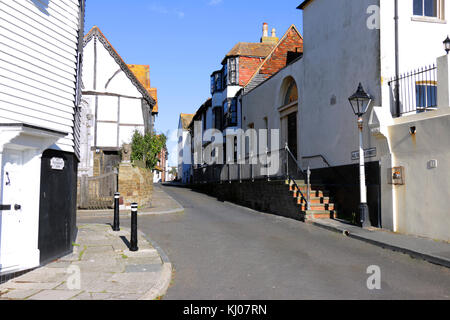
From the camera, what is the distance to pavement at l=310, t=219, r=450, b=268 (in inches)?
294

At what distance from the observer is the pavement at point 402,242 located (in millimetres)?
7468

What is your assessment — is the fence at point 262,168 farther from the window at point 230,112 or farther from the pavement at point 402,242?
the pavement at point 402,242

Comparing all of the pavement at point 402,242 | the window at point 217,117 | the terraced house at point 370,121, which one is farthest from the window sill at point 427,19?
the window at point 217,117

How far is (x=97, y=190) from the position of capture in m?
16.1

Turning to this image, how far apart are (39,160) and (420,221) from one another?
27.3 ft

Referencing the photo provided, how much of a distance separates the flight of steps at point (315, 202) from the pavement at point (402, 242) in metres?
1.24

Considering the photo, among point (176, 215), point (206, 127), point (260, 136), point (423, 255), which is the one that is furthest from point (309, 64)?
point (206, 127)

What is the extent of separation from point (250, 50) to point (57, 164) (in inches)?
912

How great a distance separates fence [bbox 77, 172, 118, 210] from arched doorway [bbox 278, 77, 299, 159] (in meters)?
7.96

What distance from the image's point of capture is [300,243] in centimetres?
925

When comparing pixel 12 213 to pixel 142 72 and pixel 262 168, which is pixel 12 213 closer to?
pixel 262 168

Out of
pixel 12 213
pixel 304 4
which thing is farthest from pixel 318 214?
pixel 12 213
